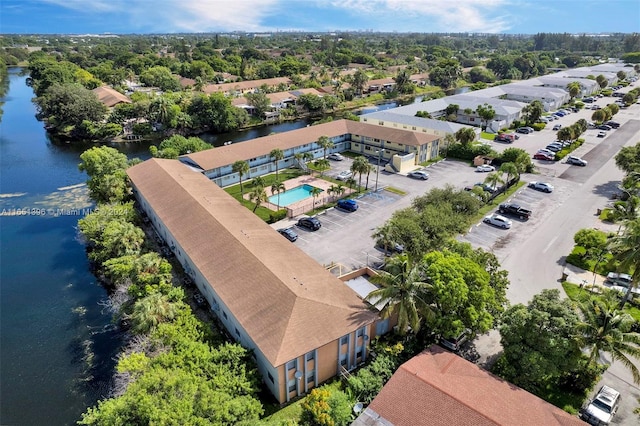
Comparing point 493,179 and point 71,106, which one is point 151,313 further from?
point 71,106

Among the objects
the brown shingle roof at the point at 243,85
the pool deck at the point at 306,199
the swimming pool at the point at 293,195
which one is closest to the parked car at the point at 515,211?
the pool deck at the point at 306,199

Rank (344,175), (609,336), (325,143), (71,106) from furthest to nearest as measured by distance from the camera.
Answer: (71,106) < (325,143) < (344,175) < (609,336)

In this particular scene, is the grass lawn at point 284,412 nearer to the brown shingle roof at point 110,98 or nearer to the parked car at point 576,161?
the parked car at point 576,161

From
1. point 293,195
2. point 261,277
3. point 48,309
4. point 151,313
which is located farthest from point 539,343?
point 48,309

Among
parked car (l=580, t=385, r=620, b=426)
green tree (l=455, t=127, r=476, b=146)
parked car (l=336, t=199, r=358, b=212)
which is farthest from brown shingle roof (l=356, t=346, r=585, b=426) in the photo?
green tree (l=455, t=127, r=476, b=146)

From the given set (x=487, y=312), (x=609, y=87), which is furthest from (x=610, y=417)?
(x=609, y=87)

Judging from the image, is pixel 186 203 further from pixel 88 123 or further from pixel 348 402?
pixel 88 123
